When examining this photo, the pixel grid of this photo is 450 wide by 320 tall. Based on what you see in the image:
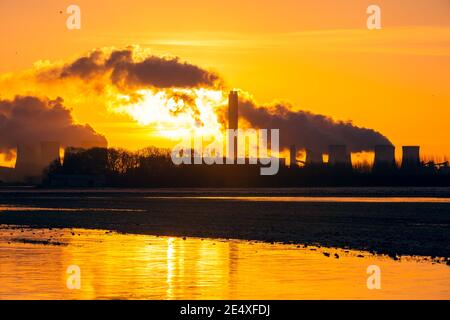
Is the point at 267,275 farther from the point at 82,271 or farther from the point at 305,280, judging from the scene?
→ the point at 82,271

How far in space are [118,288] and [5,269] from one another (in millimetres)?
6482

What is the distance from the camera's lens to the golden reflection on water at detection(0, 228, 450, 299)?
1173 inches

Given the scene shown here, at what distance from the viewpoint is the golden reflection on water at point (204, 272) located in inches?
1173

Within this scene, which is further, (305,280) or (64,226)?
(64,226)

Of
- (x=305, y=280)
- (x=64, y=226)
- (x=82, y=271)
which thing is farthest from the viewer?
(x=64, y=226)

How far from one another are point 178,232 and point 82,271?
22.4 m

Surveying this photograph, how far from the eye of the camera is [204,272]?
1387 inches
